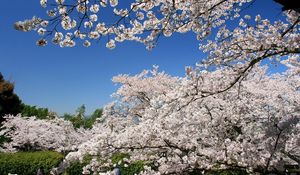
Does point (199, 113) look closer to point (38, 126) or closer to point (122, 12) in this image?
point (122, 12)

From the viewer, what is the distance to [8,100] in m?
30.3

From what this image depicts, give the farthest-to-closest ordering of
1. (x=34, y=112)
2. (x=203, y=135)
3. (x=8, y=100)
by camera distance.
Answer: (x=34, y=112) < (x=8, y=100) < (x=203, y=135)

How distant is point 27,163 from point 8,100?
15.2 m

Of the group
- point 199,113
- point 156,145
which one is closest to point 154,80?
point 199,113

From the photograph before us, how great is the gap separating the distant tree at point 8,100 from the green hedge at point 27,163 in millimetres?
13610

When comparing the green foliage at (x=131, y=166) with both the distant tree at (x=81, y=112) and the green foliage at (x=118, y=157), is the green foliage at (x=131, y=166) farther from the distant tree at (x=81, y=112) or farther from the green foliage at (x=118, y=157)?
the distant tree at (x=81, y=112)

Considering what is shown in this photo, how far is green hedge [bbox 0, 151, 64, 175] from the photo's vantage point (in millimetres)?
16562

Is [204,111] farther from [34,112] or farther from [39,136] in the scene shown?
[34,112]

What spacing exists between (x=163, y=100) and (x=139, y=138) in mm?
1135

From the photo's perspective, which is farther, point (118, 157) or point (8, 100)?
point (8, 100)

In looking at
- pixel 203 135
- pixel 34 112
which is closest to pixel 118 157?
pixel 203 135

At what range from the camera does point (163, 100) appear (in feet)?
20.7

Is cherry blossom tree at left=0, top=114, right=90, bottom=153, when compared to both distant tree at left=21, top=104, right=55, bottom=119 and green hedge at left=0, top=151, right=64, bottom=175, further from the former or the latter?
distant tree at left=21, top=104, right=55, bottom=119

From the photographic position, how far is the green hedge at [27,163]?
16562 millimetres
